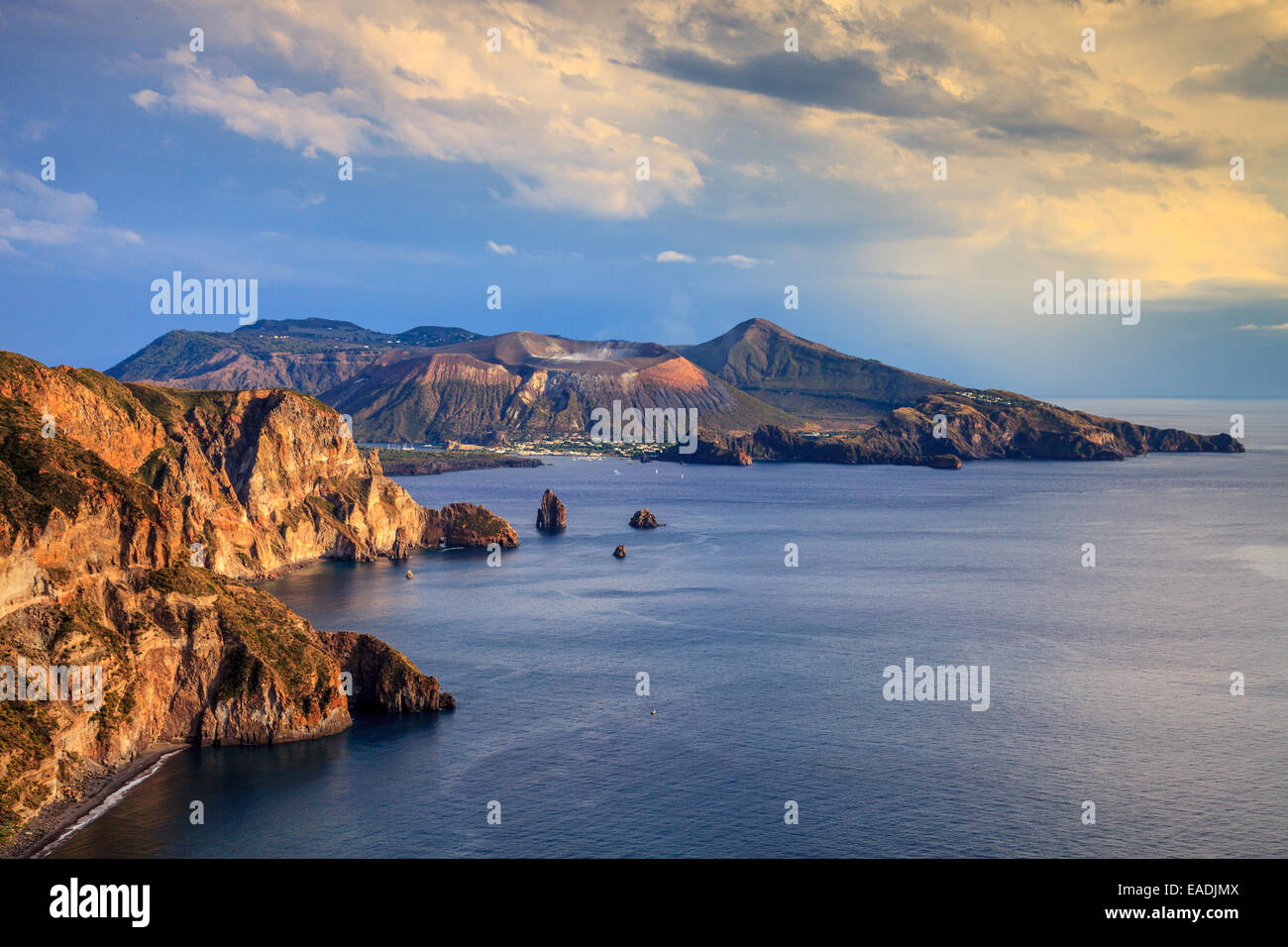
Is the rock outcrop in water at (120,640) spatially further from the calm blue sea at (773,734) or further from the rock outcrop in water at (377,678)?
the calm blue sea at (773,734)

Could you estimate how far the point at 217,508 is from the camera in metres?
136

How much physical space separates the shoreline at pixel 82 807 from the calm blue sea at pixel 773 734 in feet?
3.68

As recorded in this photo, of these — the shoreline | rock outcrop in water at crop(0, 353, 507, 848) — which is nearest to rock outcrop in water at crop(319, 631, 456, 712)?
rock outcrop in water at crop(0, 353, 507, 848)

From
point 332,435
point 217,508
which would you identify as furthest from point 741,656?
point 332,435

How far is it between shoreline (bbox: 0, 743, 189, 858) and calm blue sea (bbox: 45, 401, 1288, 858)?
1.12m

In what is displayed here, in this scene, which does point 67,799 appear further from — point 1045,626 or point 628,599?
point 1045,626

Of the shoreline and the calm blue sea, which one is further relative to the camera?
the calm blue sea

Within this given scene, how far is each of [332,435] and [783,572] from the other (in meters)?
74.4

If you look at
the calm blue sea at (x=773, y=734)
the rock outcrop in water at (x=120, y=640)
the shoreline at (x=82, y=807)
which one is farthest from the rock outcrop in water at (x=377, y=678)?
the shoreline at (x=82, y=807)

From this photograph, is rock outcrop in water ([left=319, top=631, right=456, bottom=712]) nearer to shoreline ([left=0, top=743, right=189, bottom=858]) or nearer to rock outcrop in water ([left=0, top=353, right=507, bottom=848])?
rock outcrop in water ([left=0, top=353, right=507, bottom=848])

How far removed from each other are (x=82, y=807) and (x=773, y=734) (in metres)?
45.9

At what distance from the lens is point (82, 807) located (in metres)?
61.8

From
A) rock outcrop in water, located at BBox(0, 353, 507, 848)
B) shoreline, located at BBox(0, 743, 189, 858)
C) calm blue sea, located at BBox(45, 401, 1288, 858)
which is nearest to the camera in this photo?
shoreline, located at BBox(0, 743, 189, 858)

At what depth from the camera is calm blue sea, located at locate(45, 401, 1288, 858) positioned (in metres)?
60.2
